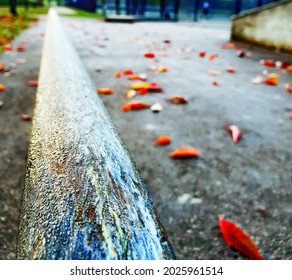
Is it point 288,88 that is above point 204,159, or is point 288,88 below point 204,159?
above

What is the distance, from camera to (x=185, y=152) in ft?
5.58

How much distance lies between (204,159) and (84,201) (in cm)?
106

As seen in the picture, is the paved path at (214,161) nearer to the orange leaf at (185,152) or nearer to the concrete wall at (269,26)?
the orange leaf at (185,152)

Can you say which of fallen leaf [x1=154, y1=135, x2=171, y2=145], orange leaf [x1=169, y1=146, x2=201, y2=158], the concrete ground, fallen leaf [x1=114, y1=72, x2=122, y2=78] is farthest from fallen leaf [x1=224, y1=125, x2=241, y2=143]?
fallen leaf [x1=114, y1=72, x2=122, y2=78]

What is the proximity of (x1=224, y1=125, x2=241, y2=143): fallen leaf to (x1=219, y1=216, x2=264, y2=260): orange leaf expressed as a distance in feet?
2.55

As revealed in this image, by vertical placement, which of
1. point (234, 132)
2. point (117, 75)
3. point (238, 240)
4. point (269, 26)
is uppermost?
point (269, 26)

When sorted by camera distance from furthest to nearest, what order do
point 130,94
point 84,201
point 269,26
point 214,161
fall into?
point 269,26
point 130,94
point 214,161
point 84,201

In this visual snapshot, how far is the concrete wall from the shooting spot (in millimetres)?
4954

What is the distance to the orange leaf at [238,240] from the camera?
41.9 inches

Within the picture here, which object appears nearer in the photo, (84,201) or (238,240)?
(84,201)

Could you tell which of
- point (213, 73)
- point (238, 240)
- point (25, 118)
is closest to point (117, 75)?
point (213, 73)

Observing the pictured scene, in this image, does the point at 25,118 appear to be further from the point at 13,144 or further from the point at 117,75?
the point at 117,75

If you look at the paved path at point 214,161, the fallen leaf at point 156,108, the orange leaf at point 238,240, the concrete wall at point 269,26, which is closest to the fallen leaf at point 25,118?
the paved path at point 214,161
